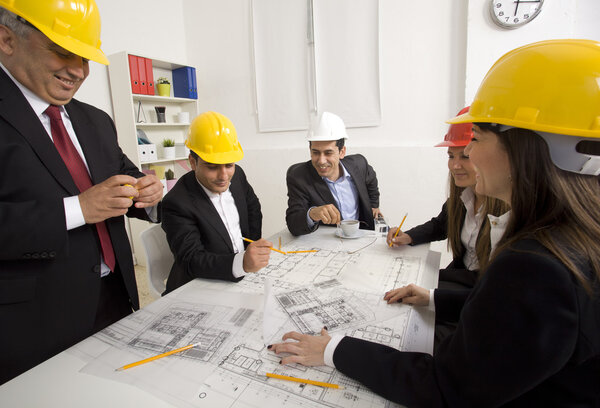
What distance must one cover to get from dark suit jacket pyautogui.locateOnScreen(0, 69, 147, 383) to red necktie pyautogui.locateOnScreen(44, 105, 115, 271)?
6 centimetres

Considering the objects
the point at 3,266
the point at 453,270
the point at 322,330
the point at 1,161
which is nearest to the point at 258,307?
the point at 322,330

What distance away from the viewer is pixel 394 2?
309 cm

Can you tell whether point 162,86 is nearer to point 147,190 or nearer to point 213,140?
point 213,140

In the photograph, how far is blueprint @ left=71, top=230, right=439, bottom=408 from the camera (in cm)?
76

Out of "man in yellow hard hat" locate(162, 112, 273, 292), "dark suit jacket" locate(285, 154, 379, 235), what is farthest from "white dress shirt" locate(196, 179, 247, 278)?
"dark suit jacket" locate(285, 154, 379, 235)

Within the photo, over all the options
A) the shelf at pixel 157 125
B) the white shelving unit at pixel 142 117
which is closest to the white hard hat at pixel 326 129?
the white shelving unit at pixel 142 117

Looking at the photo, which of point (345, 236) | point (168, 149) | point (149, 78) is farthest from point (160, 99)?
point (345, 236)

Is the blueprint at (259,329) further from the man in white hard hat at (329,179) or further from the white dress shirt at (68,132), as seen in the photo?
the man in white hard hat at (329,179)

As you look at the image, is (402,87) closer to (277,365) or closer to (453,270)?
(453,270)

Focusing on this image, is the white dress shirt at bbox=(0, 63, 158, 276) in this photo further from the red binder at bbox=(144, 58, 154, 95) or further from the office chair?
the red binder at bbox=(144, 58, 154, 95)

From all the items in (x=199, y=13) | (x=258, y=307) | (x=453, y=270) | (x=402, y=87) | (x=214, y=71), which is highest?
(x=199, y=13)

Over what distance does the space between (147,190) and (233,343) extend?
68 centimetres

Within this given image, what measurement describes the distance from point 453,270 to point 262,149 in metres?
2.79

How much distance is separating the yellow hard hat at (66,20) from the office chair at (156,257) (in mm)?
883
